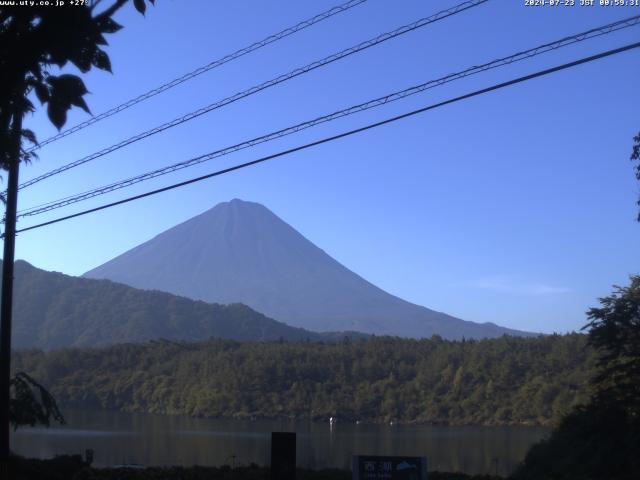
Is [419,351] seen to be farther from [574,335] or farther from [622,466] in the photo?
[622,466]

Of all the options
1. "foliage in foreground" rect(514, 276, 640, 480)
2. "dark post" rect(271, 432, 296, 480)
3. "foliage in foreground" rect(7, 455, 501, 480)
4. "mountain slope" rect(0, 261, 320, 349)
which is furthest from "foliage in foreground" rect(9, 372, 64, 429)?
"mountain slope" rect(0, 261, 320, 349)

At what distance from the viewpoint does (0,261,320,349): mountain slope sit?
14475 centimetres

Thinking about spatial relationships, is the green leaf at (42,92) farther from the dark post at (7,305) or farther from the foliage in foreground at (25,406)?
the foliage in foreground at (25,406)

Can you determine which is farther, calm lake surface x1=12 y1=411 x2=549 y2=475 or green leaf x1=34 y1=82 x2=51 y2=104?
calm lake surface x1=12 y1=411 x2=549 y2=475

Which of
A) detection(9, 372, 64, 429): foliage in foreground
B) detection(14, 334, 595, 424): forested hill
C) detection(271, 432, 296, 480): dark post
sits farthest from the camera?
detection(14, 334, 595, 424): forested hill

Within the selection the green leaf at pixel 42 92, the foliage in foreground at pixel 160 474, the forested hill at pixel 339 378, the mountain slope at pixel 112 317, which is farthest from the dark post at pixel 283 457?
the mountain slope at pixel 112 317

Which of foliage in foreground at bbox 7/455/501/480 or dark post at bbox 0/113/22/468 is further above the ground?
dark post at bbox 0/113/22/468

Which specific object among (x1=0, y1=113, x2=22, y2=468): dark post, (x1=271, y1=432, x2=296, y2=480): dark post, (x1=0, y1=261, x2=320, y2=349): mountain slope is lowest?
(x1=271, y1=432, x2=296, y2=480): dark post

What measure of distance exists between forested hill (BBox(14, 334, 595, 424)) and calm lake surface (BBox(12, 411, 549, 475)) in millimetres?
4799

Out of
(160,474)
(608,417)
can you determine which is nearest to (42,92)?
(160,474)

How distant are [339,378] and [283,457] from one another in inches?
2414

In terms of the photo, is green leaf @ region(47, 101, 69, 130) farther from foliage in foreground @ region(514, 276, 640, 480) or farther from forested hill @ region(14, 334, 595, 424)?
forested hill @ region(14, 334, 595, 424)

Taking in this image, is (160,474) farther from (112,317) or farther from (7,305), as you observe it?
(112,317)

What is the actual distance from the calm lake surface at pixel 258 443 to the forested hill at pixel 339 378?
189 inches
